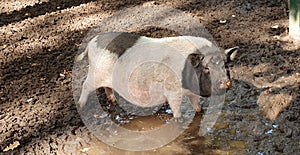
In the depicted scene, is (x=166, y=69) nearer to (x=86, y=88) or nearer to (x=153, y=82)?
(x=153, y=82)

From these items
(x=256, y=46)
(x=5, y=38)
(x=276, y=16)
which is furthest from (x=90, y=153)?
(x=276, y=16)

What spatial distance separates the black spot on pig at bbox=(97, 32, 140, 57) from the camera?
388 cm

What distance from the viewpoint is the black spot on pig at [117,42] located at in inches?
153

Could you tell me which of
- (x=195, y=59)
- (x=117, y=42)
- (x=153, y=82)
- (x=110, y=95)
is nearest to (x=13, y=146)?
(x=110, y=95)

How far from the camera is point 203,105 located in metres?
4.42

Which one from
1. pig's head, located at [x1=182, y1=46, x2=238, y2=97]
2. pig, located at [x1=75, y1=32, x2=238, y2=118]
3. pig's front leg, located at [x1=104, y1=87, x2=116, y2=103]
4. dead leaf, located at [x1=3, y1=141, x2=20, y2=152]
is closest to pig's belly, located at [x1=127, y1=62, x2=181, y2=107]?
pig, located at [x1=75, y1=32, x2=238, y2=118]

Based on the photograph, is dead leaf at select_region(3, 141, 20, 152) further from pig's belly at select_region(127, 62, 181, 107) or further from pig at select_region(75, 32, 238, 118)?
pig's belly at select_region(127, 62, 181, 107)

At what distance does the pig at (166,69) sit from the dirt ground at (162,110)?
46cm

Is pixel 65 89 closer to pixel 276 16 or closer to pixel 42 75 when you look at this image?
pixel 42 75

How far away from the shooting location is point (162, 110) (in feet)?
14.5

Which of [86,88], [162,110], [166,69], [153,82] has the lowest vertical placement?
[162,110]

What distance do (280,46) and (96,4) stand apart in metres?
3.42

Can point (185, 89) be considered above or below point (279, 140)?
above

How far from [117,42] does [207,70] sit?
35.3 inches
